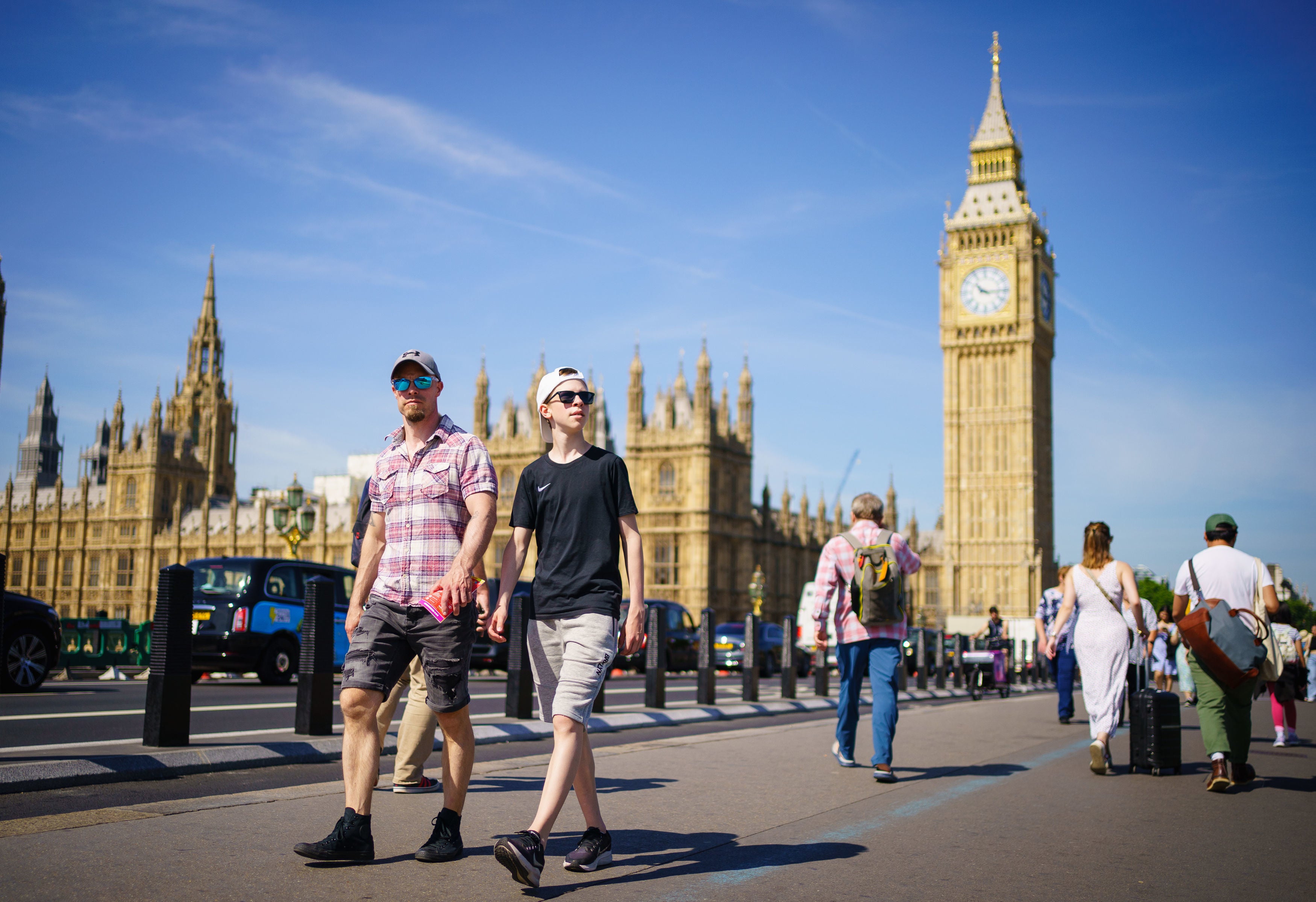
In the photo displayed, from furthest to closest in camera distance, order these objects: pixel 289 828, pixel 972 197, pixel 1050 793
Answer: pixel 972 197 → pixel 1050 793 → pixel 289 828

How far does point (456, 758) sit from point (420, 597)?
61cm

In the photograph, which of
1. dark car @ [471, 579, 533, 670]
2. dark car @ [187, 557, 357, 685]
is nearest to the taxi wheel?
dark car @ [187, 557, 357, 685]

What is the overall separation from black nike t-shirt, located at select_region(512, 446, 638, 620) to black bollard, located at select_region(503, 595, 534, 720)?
588cm

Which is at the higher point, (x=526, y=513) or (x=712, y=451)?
(x=712, y=451)

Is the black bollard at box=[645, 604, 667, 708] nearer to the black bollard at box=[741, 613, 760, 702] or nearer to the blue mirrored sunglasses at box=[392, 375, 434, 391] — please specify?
the black bollard at box=[741, 613, 760, 702]

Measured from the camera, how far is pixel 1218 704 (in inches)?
293

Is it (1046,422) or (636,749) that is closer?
(636,749)

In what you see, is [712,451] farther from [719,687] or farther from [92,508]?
[92,508]

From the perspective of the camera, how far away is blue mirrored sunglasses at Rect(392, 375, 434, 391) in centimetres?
478

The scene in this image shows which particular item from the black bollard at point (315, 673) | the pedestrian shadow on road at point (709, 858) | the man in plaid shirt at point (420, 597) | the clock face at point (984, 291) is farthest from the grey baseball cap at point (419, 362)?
the clock face at point (984, 291)

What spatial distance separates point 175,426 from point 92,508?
10954 mm

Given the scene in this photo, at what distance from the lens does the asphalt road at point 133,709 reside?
8.60 m

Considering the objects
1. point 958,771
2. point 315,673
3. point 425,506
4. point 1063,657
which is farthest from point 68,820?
point 1063,657

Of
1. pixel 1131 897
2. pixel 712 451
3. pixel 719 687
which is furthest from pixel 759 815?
pixel 712 451
